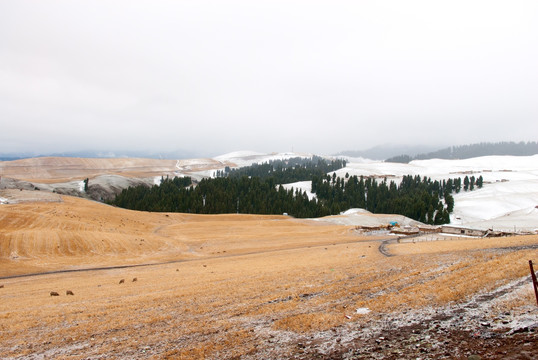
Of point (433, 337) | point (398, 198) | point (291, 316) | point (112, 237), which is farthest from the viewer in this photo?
point (398, 198)

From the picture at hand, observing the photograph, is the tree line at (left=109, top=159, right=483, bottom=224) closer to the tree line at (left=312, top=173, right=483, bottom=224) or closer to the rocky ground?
the tree line at (left=312, top=173, right=483, bottom=224)

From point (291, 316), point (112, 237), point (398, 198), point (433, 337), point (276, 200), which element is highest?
point (433, 337)

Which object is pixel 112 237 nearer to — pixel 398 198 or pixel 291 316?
pixel 291 316

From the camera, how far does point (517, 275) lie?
41.7 feet

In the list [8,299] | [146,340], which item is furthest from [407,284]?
[8,299]

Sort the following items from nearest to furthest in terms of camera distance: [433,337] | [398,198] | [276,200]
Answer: [433,337] < [276,200] < [398,198]

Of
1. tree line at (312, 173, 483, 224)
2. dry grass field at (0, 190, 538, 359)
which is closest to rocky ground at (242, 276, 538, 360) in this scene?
dry grass field at (0, 190, 538, 359)

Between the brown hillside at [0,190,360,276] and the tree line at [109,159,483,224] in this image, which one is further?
the tree line at [109,159,483,224]

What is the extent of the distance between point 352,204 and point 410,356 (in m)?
139

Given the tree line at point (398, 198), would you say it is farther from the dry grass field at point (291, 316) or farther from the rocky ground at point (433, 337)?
the rocky ground at point (433, 337)

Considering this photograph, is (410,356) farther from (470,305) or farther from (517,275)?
(517,275)

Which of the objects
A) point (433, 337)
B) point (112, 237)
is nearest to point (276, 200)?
point (112, 237)

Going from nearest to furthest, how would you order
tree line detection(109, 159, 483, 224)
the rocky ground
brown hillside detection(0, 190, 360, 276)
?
the rocky ground → brown hillside detection(0, 190, 360, 276) → tree line detection(109, 159, 483, 224)

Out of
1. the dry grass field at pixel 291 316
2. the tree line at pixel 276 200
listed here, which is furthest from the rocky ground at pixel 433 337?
the tree line at pixel 276 200
